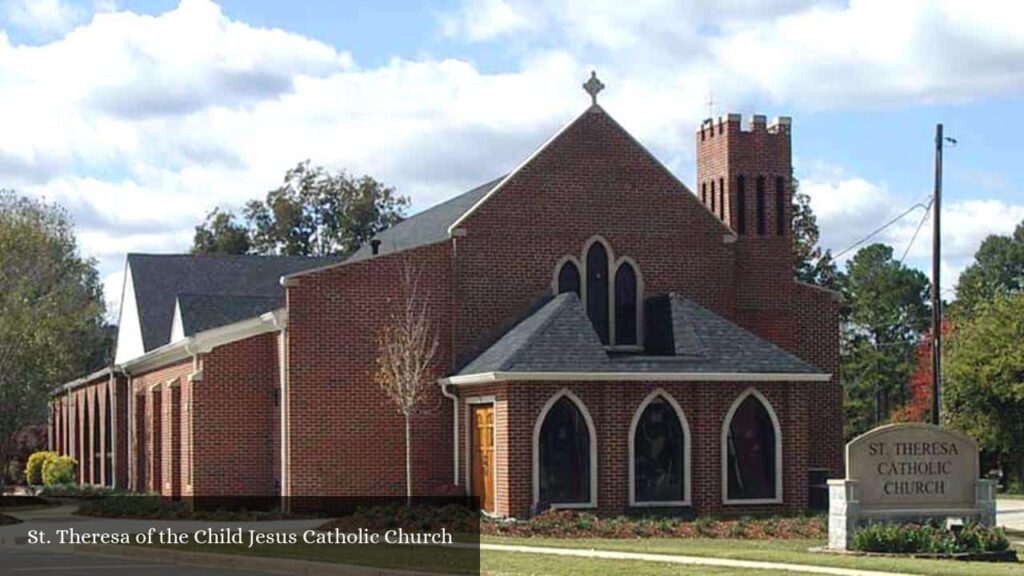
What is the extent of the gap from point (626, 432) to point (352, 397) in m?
6.10

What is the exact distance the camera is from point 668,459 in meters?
34.9

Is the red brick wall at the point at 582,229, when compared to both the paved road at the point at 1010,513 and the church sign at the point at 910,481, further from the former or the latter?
the church sign at the point at 910,481

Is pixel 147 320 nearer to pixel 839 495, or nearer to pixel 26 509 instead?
pixel 26 509

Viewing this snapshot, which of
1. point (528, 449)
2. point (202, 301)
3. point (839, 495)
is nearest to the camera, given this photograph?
point (839, 495)

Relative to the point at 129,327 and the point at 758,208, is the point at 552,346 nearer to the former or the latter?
the point at 758,208

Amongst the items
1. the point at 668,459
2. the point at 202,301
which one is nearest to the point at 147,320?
the point at 202,301

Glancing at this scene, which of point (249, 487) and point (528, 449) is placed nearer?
point (528, 449)

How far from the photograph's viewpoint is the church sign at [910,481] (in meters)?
26.9

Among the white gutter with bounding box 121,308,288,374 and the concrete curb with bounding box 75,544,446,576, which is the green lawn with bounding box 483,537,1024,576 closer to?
the concrete curb with bounding box 75,544,446,576

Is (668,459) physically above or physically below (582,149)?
below

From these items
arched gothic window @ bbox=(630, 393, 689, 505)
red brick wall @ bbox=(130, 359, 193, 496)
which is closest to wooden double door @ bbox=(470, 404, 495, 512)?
arched gothic window @ bbox=(630, 393, 689, 505)

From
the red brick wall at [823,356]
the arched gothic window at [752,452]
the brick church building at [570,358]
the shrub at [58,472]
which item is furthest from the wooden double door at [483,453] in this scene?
the shrub at [58,472]

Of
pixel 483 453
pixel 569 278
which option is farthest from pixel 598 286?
pixel 483 453

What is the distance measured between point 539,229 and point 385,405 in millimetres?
5224
